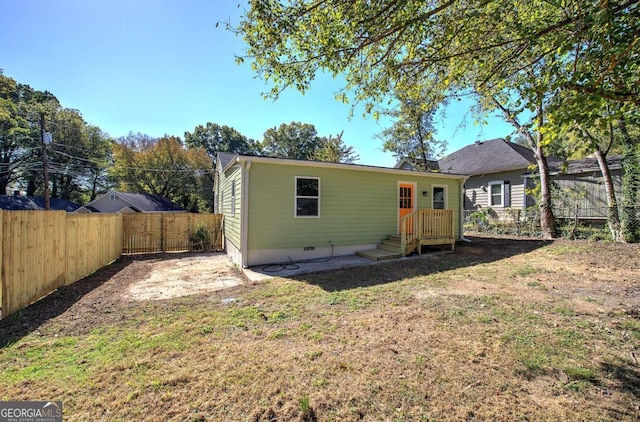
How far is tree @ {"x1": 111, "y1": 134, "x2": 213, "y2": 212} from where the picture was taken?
25750 mm

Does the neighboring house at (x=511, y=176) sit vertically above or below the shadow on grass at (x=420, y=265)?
above

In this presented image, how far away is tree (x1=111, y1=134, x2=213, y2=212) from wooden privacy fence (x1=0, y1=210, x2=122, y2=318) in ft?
72.6

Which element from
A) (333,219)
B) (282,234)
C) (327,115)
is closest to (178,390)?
(282,234)

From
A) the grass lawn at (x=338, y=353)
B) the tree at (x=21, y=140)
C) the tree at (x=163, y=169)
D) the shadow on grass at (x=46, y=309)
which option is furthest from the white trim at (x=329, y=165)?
the tree at (x=21, y=140)

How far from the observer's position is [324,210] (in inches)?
310

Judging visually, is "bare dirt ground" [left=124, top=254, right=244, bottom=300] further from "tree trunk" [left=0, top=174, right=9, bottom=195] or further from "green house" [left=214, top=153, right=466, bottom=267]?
"tree trunk" [left=0, top=174, right=9, bottom=195]

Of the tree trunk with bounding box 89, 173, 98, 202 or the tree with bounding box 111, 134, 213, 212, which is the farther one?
the tree trunk with bounding box 89, 173, 98, 202

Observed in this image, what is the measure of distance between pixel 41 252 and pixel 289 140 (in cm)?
3411

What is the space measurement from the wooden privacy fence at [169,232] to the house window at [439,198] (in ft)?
27.7

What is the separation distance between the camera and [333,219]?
8.01 metres

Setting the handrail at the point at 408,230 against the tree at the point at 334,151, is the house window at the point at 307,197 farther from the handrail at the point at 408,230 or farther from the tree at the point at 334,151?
the tree at the point at 334,151

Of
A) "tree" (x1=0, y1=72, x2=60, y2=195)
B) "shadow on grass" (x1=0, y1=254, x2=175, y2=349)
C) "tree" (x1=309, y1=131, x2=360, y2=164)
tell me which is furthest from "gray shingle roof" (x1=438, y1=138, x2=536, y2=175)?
"tree" (x1=0, y1=72, x2=60, y2=195)

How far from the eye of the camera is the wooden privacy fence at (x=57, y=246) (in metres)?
3.63

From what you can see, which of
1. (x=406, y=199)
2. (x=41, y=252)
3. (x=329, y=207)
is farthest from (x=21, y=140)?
(x=406, y=199)
